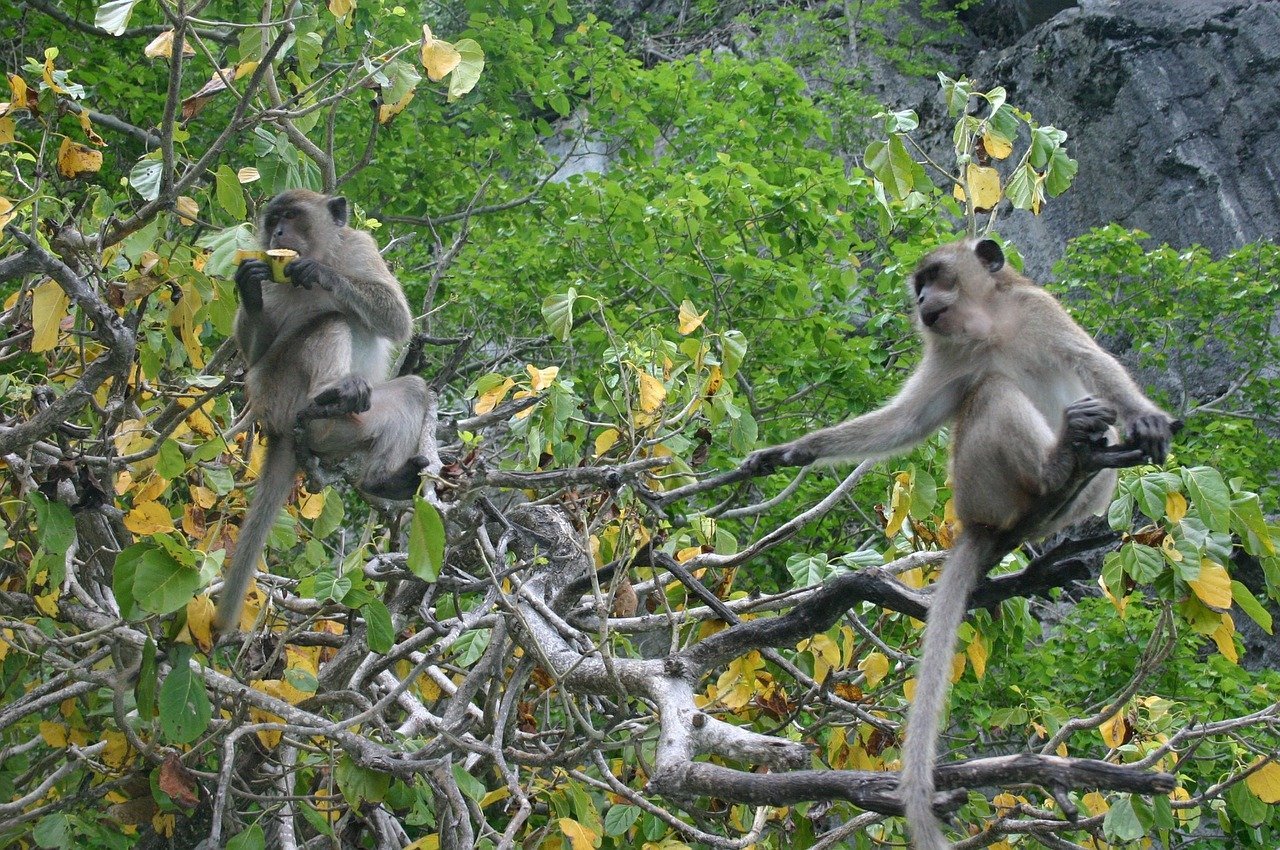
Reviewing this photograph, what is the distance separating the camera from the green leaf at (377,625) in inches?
142

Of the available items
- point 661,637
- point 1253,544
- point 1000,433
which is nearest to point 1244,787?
point 1253,544

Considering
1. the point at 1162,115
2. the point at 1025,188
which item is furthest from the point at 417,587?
the point at 1162,115

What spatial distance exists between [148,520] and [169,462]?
290 mm

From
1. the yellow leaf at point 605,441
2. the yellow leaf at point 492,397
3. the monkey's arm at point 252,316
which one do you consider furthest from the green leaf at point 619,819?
the monkey's arm at point 252,316

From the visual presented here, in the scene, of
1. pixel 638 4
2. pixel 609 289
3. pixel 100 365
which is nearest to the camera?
pixel 100 365

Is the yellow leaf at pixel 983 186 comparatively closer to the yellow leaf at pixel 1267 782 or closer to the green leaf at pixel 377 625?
the yellow leaf at pixel 1267 782

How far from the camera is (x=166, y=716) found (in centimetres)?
343

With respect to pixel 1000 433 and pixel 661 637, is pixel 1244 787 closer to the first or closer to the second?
pixel 1000 433

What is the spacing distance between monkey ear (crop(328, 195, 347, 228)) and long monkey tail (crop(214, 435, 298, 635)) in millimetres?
1143

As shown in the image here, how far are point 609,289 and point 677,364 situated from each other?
5.05m

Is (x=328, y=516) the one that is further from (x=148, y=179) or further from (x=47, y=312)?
(x=148, y=179)

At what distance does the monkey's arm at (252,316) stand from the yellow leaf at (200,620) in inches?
52.9

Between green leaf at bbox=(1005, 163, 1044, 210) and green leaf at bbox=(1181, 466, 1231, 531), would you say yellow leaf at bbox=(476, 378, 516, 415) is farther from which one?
green leaf at bbox=(1181, 466, 1231, 531)

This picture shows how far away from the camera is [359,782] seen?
359cm
